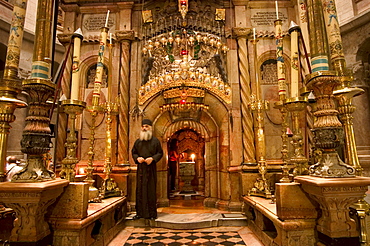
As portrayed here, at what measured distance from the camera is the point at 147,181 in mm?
5000

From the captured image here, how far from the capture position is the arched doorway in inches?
353

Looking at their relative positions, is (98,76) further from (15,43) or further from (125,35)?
(125,35)

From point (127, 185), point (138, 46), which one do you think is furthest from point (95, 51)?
point (127, 185)

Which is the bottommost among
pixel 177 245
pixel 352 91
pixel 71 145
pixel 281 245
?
pixel 177 245

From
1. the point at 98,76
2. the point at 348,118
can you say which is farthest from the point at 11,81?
the point at 348,118

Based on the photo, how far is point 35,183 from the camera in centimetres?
233

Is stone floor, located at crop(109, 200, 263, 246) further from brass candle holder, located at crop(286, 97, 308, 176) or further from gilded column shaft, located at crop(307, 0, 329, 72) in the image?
gilded column shaft, located at crop(307, 0, 329, 72)

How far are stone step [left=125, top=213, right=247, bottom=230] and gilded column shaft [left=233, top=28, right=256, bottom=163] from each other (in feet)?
5.17

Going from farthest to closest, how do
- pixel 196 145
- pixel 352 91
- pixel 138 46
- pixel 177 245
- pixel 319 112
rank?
pixel 196 145, pixel 138 46, pixel 177 245, pixel 352 91, pixel 319 112

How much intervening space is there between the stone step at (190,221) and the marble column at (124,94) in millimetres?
1724

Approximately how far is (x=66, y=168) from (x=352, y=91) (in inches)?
142

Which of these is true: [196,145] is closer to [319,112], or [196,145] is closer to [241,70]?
[241,70]

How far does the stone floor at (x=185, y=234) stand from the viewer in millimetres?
3949

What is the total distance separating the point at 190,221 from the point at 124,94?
374cm
